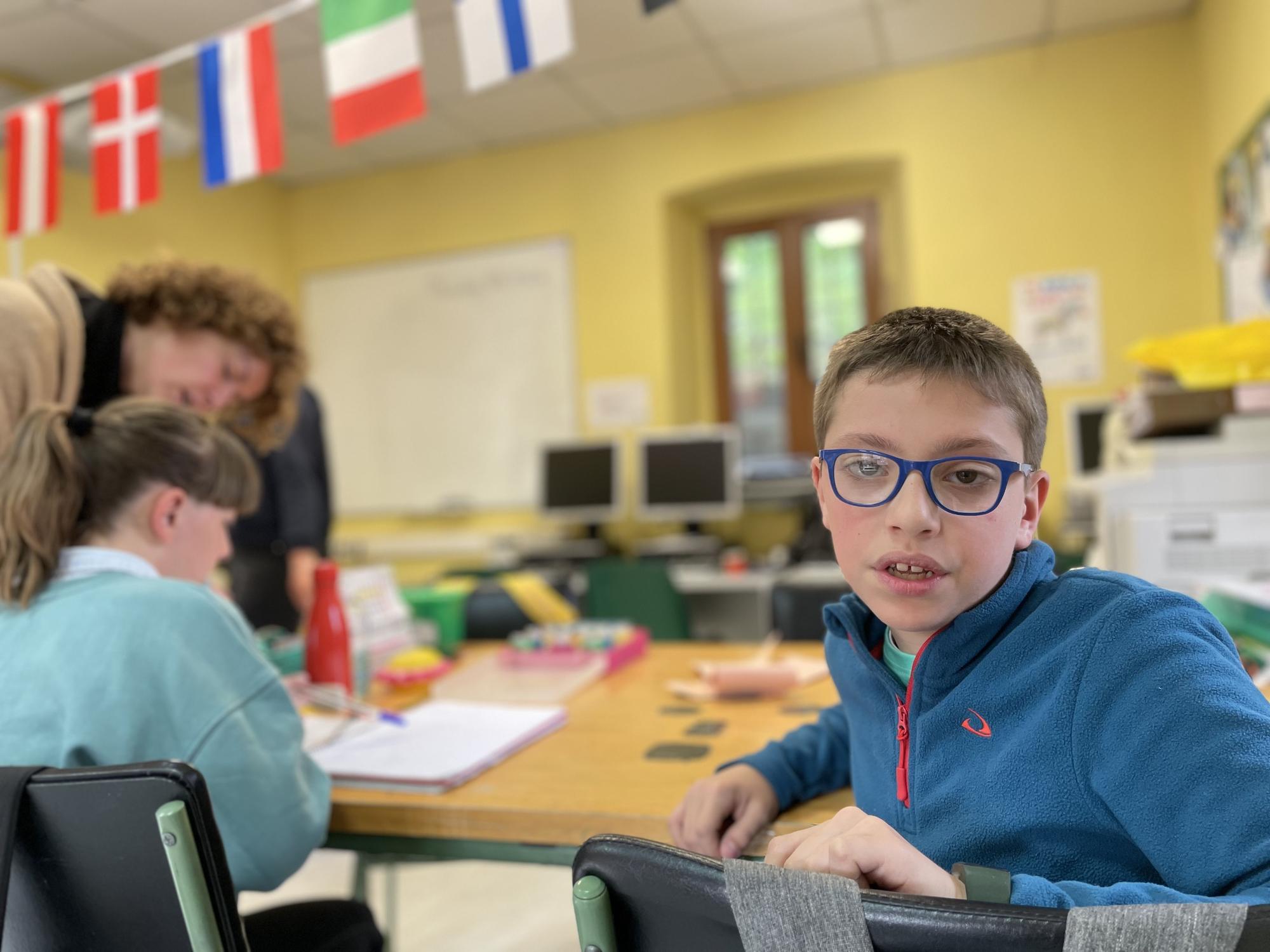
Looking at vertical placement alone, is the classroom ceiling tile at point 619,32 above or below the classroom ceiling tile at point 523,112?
above

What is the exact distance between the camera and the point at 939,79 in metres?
4.30

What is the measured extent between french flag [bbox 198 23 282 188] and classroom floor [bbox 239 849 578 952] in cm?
182

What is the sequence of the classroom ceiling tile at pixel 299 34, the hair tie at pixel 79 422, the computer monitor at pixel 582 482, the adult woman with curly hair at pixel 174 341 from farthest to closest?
1. the computer monitor at pixel 582 482
2. the classroom ceiling tile at pixel 299 34
3. the adult woman with curly hair at pixel 174 341
4. the hair tie at pixel 79 422

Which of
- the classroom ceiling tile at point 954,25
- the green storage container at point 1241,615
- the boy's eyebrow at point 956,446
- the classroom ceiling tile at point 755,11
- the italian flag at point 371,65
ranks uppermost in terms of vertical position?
the classroom ceiling tile at point 755,11

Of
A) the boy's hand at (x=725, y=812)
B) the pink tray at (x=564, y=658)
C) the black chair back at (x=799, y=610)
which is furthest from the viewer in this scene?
the black chair back at (x=799, y=610)

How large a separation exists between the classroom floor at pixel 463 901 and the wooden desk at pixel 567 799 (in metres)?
1.01

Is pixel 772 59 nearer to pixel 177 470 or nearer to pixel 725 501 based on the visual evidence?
pixel 725 501

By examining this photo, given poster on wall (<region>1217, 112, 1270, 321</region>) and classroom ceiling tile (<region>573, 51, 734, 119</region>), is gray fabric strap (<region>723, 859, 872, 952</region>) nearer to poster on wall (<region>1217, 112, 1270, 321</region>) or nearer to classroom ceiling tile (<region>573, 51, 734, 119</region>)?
poster on wall (<region>1217, 112, 1270, 321</region>)

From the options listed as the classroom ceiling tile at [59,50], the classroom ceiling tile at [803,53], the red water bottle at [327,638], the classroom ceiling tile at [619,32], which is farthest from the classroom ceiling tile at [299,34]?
the red water bottle at [327,638]

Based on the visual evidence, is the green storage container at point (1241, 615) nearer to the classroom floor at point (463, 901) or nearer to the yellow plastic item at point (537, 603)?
the yellow plastic item at point (537, 603)

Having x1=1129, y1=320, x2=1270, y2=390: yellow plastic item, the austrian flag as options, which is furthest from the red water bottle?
the austrian flag

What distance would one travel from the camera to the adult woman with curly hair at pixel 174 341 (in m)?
1.60

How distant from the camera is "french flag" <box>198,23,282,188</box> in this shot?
8.48 feet

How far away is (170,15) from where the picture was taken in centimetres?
355
